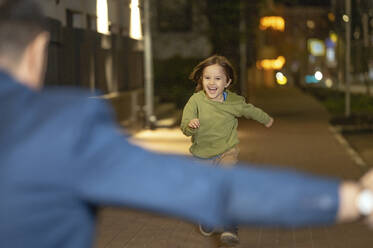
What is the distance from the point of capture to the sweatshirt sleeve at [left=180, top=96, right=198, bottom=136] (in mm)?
7980

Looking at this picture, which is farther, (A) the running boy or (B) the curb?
(B) the curb

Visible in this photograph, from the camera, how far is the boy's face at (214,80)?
26.3 ft

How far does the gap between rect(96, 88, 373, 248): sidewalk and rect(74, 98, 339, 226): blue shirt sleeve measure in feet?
0.61

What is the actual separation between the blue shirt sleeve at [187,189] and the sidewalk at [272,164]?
19 cm

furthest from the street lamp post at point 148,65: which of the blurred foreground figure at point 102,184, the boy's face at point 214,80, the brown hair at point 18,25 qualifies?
the blurred foreground figure at point 102,184

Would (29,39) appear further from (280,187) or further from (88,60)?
(88,60)

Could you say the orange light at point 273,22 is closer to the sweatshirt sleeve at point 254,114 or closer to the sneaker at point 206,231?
Answer: the sneaker at point 206,231

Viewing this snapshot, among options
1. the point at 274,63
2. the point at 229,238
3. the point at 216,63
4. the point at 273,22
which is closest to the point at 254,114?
the point at 216,63

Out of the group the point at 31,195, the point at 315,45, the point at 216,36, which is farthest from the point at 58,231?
the point at 315,45

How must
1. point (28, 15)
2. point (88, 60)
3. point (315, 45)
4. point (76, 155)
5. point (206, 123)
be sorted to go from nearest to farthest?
point (76, 155) → point (28, 15) → point (206, 123) → point (88, 60) → point (315, 45)

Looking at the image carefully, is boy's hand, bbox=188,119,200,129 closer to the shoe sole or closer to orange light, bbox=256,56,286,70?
orange light, bbox=256,56,286,70

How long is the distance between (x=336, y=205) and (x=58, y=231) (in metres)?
0.57

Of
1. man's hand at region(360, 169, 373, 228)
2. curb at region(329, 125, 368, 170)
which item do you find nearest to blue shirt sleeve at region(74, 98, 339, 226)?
man's hand at region(360, 169, 373, 228)

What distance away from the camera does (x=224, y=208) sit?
1.85 metres
